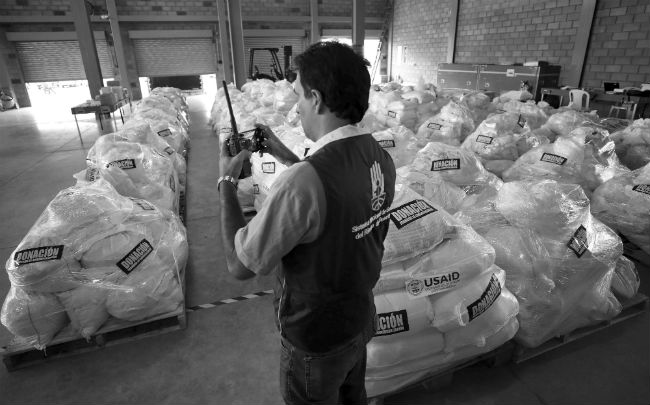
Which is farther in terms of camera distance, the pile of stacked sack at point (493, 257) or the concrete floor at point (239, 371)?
the concrete floor at point (239, 371)

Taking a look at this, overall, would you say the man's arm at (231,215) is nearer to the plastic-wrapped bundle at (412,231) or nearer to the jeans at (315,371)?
the jeans at (315,371)

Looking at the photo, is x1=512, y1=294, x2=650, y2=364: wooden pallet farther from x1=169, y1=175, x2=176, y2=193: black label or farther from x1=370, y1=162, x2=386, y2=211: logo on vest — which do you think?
x1=169, y1=175, x2=176, y2=193: black label

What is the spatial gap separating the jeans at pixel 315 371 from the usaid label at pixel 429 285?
0.56 m

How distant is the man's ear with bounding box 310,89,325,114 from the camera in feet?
3.45

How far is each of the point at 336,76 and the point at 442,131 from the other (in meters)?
4.58

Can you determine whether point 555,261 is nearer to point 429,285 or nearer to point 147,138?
point 429,285

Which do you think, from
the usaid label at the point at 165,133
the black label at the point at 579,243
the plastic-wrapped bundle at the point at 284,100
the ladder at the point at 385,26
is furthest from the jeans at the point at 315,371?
the ladder at the point at 385,26

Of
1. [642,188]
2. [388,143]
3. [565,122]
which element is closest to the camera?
[642,188]

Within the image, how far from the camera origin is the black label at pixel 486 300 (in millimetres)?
1834

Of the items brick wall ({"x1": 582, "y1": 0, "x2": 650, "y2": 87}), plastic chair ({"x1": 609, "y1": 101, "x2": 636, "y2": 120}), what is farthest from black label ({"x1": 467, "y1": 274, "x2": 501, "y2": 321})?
brick wall ({"x1": 582, "y1": 0, "x2": 650, "y2": 87})

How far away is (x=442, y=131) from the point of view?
524 cm

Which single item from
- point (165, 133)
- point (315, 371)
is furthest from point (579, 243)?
point (165, 133)

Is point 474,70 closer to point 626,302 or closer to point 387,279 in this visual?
point 626,302

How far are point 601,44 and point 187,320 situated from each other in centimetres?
986
